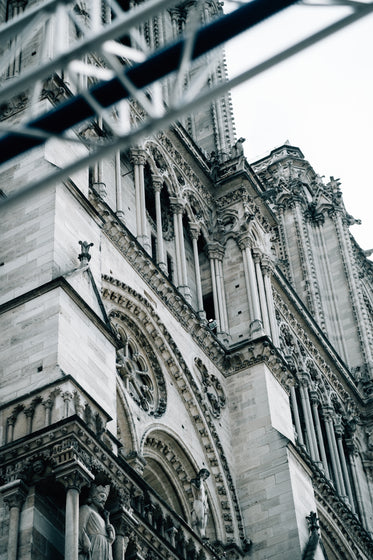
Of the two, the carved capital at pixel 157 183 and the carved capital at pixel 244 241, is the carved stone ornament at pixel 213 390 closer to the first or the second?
the carved capital at pixel 157 183

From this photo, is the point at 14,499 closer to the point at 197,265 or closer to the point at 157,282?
the point at 157,282

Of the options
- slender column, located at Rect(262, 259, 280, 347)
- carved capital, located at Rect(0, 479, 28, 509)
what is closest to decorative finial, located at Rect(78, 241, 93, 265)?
carved capital, located at Rect(0, 479, 28, 509)

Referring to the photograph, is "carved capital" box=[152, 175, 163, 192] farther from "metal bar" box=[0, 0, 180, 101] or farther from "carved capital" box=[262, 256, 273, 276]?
"metal bar" box=[0, 0, 180, 101]

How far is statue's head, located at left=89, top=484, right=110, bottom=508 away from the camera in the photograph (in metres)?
16.2

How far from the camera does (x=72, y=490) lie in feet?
52.0

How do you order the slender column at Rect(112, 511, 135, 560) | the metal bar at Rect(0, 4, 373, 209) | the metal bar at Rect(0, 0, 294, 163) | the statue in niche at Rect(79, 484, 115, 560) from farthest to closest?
the slender column at Rect(112, 511, 135, 560)
the statue in niche at Rect(79, 484, 115, 560)
the metal bar at Rect(0, 0, 294, 163)
the metal bar at Rect(0, 4, 373, 209)

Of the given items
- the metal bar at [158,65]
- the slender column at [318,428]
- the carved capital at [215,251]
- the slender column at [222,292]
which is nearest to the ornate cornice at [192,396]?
the slender column at [222,292]

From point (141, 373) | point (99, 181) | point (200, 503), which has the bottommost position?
point (200, 503)

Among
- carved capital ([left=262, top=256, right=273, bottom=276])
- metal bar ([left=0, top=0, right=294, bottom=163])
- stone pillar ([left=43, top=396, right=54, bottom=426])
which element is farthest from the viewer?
carved capital ([left=262, top=256, right=273, bottom=276])

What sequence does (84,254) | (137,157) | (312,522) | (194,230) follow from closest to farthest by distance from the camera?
(84,254), (312,522), (137,157), (194,230)

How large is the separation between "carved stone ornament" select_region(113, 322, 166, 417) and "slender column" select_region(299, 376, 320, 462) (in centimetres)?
936

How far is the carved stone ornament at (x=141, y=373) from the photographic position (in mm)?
23469

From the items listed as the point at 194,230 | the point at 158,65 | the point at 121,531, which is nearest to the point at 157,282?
the point at 194,230

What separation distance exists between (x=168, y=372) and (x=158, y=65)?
1489 cm
